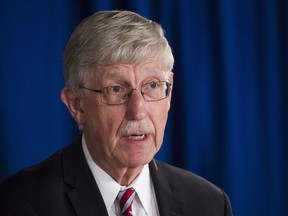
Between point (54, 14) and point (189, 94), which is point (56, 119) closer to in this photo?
point (54, 14)

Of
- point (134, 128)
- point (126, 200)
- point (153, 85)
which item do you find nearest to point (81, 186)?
point (126, 200)

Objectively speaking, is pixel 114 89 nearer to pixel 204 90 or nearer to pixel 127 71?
pixel 127 71

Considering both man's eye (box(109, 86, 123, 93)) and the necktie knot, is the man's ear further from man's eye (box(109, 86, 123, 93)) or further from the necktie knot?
the necktie knot

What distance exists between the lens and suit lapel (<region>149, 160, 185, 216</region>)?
193cm

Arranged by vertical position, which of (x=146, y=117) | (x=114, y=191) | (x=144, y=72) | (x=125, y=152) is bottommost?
(x=114, y=191)

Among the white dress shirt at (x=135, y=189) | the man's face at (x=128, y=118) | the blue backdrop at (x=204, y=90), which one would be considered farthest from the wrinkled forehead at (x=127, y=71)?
the blue backdrop at (x=204, y=90)

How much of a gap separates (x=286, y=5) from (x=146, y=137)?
53.4 inches

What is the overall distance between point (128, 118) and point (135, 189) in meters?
0.28

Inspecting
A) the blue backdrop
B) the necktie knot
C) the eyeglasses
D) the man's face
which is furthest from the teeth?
the blue backdrop

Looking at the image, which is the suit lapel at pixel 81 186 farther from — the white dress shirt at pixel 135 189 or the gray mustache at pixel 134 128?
the gray mustache at pixel 134 128

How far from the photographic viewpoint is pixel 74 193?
183 cm

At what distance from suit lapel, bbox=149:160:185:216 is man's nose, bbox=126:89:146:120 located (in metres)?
0.32

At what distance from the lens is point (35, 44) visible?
238 cm

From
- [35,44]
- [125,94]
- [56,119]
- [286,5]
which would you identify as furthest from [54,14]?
[286,5]
